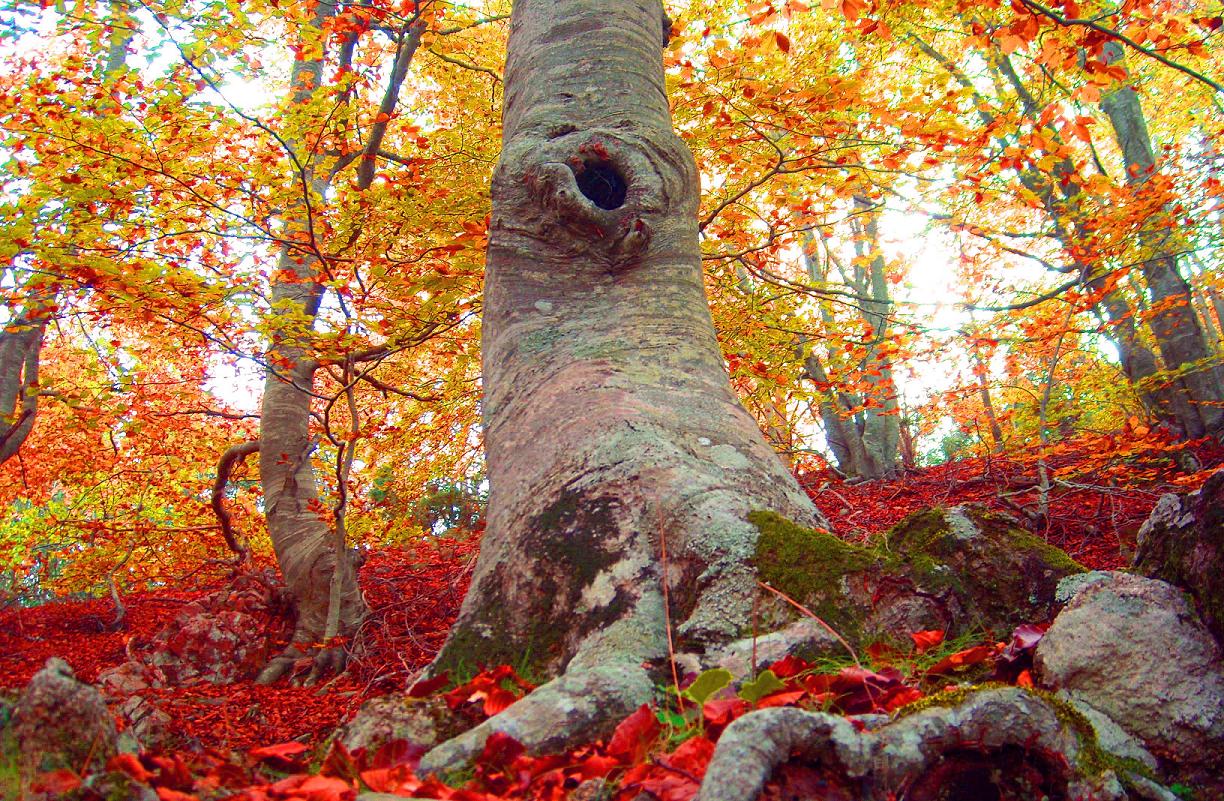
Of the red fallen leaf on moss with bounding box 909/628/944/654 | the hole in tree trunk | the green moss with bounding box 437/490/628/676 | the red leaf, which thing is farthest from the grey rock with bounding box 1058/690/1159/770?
the hole in tree trunk

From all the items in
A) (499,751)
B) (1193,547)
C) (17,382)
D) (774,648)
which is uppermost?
(17,382)

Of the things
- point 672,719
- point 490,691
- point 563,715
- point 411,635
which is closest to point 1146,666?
point 672,719

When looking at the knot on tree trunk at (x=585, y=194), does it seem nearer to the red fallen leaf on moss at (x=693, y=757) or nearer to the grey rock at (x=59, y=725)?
the red fallen leaf on moss at (x=693, y=757)

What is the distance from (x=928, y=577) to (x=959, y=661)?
0.30m

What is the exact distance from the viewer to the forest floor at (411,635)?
143cm

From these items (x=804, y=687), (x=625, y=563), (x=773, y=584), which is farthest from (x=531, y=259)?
(x=804, y=687)

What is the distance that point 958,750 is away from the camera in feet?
3.77

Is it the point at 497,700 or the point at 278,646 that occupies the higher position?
the point at 278,646

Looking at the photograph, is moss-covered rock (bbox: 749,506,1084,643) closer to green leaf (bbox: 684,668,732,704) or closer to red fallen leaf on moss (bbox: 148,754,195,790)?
green leaf (bbox: 684,668,732,704)

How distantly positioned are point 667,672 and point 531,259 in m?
1.92

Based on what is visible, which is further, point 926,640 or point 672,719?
point 926,640

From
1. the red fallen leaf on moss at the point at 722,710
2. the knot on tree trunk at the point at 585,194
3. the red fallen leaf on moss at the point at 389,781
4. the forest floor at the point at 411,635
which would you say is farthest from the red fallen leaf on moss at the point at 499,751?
the knot on tree trunk at the point at 585,194

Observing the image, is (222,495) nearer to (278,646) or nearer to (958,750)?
(278,646)

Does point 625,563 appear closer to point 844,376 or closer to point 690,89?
point 690,89
